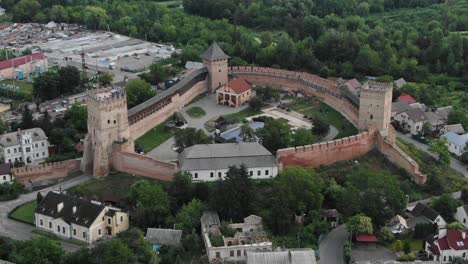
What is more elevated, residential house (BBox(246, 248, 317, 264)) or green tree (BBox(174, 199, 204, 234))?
green tree (BBox(174, 199, 204, 234))

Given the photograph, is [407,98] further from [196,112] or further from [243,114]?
[196,112]

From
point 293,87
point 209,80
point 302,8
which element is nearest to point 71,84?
point 209,80

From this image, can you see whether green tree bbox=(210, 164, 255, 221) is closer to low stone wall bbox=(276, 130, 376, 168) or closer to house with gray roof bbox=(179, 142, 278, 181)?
house with gray roof bbox=(179, 142, 278, 181)

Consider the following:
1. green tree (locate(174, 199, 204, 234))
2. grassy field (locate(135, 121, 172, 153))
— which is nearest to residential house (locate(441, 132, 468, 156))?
grassy field (locate(135, 121, 172, 153))

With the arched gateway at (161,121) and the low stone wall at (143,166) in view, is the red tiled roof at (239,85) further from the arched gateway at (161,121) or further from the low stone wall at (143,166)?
the low stone wall at (143,166)

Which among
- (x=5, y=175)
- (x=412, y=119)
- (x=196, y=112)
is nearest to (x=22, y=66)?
(x=196, y=112)

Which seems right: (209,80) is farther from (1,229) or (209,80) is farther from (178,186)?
(1,229)
